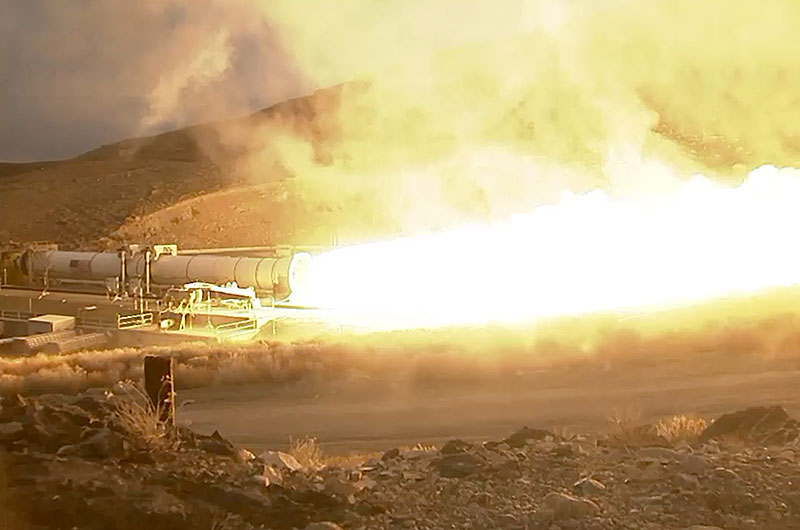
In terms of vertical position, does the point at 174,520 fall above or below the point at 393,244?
below

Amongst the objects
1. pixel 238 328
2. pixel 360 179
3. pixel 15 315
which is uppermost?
pixel 360 179

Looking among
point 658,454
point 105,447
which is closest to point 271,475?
point 105,447

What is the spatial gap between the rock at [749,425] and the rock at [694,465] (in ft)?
6.94

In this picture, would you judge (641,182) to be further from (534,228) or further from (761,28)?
(761,28)

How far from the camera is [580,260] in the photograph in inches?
1097

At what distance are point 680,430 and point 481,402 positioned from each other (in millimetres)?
4969

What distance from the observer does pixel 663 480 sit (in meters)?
7.71

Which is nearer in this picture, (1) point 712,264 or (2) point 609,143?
(1) point 712,264

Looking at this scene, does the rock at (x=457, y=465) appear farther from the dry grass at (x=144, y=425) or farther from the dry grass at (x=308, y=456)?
the dry grass at (x=144, y=425)

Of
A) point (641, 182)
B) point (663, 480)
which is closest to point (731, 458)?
point (663, 480)

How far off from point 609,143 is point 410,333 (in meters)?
22.6

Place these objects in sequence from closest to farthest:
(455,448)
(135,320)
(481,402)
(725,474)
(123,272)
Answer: (725,474), (455,448), (481,402), (135,320), (123,272)

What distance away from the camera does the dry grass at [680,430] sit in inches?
407

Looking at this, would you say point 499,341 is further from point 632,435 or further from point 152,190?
point 152,190
